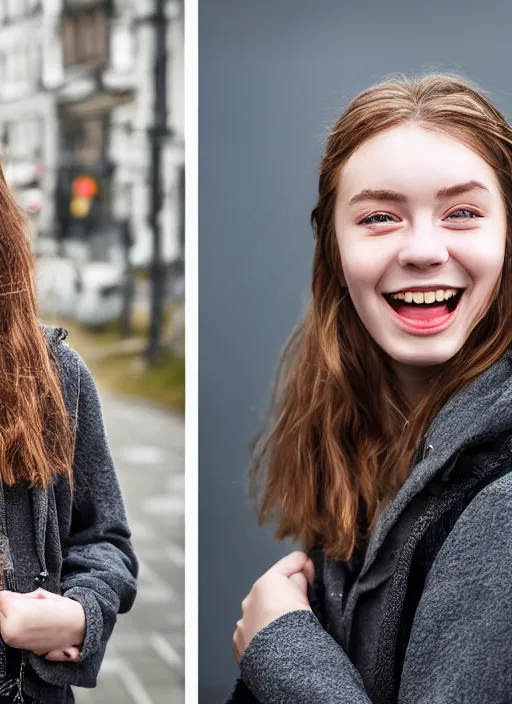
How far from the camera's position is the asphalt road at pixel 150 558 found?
59.1 inches

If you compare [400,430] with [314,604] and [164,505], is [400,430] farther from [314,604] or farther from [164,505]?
[164,505]

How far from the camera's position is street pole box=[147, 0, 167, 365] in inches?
60.7

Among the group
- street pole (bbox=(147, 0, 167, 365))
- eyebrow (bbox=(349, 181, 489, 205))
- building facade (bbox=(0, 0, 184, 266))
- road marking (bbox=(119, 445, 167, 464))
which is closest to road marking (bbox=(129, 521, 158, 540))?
road marking (bbox=(119, 445, 167, 464))

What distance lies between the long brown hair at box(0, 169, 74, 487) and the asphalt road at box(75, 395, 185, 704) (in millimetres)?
162

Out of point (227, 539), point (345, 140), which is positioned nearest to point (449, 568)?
point (345, 140)

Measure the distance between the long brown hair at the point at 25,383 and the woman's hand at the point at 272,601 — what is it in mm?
349

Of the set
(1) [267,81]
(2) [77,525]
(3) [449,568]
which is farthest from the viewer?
(1) [267,81]

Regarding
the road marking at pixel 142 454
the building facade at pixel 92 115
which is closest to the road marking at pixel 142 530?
the road marking at pixel 142 454

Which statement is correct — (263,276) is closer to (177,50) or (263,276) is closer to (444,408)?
(177,50)

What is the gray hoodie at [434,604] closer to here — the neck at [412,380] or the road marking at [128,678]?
the neck at [412,380]

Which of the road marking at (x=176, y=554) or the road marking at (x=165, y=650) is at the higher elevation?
the road marking at (x=176, y=554)

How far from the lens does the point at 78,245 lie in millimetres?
1513

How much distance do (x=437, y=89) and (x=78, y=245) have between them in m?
0.67

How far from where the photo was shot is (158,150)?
5.08 feet
